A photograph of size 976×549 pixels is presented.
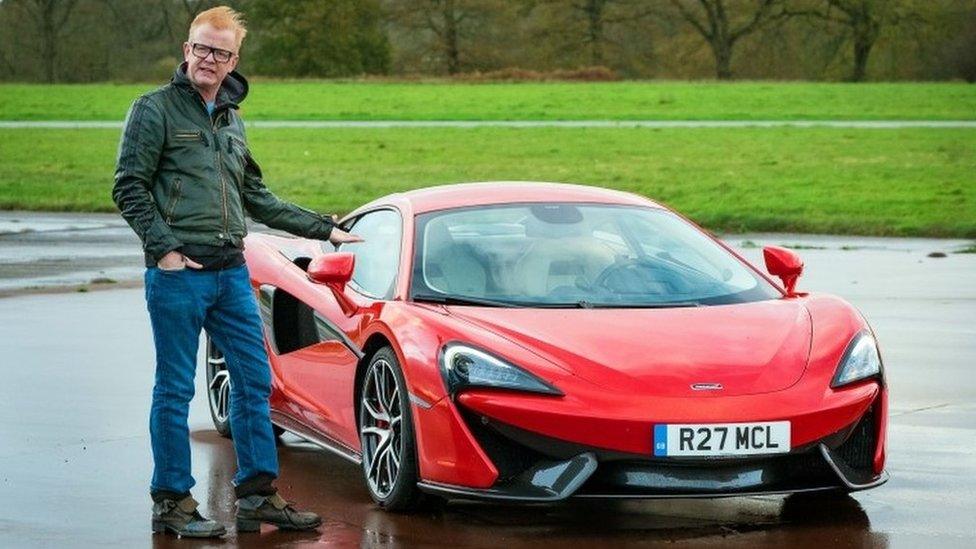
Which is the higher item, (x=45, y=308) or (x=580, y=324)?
(x=580, y=324)

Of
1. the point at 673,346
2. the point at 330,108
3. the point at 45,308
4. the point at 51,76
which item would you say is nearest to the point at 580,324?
the point at 673,346

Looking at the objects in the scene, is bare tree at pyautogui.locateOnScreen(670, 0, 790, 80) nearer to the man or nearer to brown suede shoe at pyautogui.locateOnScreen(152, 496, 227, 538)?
the man

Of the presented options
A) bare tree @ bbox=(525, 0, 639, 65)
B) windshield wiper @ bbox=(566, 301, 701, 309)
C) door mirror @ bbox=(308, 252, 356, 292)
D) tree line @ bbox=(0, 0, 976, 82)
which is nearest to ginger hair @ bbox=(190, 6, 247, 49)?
door mirror @ bbox=(308, 252, 356, 292)

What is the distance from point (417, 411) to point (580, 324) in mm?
711

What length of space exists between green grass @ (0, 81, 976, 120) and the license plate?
46057mm

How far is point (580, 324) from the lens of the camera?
7359 mm

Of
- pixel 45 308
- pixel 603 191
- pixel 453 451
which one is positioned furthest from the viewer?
pixel 45 308

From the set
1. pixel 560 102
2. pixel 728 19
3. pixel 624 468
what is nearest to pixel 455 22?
pixel 728 19

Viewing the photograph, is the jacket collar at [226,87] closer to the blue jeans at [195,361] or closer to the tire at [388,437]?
the blue jeans at [195,361]

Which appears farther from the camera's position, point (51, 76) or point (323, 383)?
point (51, 76)

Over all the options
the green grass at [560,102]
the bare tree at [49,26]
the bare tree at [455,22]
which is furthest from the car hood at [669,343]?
the bare tree at [455,22]

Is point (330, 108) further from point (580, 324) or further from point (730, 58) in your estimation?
point (580, 324)

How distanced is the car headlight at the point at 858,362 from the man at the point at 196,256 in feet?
6.21

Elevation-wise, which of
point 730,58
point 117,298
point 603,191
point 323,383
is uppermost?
point 603,191
